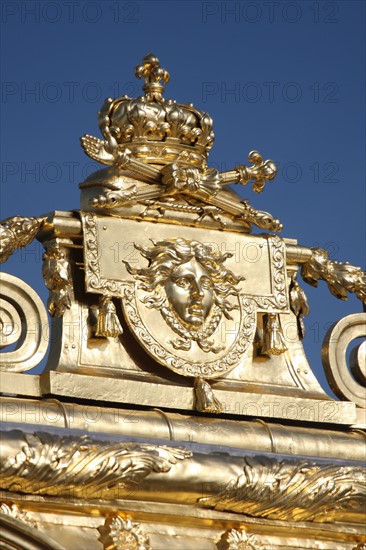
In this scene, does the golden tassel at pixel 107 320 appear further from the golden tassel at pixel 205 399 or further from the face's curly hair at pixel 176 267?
the golden tassel at pixel 205 399

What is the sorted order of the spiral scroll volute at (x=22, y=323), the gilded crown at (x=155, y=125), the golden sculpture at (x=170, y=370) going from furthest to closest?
the gilded crown at (x=155, y=125) < the spiral scroll volute at (x=22, y=323) < the golden sculpture at (x=170, y=370)

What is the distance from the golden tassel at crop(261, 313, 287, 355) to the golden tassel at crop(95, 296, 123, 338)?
0.58 metres

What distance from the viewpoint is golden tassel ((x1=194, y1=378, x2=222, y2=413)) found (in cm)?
694

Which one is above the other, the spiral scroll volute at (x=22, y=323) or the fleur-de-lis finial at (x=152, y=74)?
the fleur-de-lis finial at (x=152, y=74)

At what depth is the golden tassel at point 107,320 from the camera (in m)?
6.88

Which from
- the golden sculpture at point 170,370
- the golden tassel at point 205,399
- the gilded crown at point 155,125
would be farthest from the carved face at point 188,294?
the gilded crown at point 155,125

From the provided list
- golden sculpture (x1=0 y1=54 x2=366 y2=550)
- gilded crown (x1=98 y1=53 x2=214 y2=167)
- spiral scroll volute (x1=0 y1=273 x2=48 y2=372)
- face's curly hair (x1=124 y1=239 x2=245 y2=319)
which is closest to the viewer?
golden sculpture (x1=0 y1=54 x2=366 y2=550)

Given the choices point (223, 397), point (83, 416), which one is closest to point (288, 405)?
point (223, 397)

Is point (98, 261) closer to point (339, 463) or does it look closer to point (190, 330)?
point (190, 330)

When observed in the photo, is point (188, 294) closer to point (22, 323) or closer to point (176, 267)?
point (176, 267)

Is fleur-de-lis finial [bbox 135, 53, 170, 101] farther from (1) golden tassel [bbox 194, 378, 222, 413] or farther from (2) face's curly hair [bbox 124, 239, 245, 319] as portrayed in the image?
(1) golden tassel [bbox 194, 378, 222, 413]

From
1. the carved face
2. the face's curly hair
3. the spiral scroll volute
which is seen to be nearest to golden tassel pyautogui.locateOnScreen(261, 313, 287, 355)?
the face's curly hair

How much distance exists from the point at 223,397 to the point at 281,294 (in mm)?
465

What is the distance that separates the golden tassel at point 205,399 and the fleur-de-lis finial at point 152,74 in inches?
42.3
